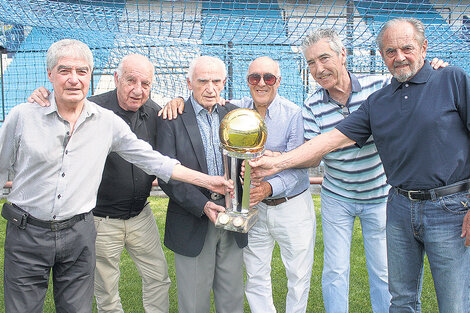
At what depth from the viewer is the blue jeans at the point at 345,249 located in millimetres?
3070

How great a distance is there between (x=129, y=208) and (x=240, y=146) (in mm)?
1211

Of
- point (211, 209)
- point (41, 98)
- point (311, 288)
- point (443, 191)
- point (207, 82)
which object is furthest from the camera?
point (311, 288)

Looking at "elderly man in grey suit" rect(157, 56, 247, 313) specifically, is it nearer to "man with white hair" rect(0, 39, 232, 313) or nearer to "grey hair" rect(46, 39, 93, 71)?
"man with white hair" rect(0, 39, 232, 313)

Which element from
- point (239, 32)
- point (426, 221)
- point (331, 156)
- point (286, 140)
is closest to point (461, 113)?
point (426, 221)

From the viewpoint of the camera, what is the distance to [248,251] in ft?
10.4

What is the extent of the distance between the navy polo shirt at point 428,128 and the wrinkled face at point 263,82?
0.80m

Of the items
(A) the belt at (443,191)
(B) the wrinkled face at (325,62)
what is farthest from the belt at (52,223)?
(A) the belt at (443,191)

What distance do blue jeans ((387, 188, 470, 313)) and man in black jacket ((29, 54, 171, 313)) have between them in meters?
1.69

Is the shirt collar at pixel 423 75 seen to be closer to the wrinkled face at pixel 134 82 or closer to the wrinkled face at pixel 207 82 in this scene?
the wrinkled face at pixel 207 82

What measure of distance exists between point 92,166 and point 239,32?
3.07m

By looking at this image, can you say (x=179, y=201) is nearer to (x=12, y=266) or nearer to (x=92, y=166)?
(x=92, y=166)

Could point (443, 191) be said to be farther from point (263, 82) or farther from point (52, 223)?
point (52, 223)

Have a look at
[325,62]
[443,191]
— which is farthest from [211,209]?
[443,191]

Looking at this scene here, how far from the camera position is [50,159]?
2.39 meters
